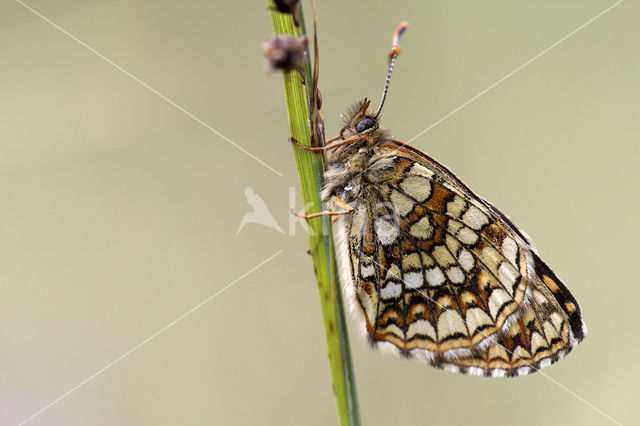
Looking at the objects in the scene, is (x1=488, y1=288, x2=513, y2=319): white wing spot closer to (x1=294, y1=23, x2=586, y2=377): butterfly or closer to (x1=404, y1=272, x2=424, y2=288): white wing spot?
(x1=294, y1=23, x2=586, y2=377): butterfly

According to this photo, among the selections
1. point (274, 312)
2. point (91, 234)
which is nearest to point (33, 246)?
point (91, 234)

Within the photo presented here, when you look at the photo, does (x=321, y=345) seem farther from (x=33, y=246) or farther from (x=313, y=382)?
(x=33, y=246)

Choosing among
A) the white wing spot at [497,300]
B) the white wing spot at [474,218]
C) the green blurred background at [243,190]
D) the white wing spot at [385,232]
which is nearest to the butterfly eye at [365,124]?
the white wing spot at [385,232]

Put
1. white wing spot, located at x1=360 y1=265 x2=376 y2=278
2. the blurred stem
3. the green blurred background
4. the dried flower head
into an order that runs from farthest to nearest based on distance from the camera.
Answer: the green blurred background → white wing spot, located at x1=360 y1=265 x2=376 y2=278 → the blurred stem → the dried flower head

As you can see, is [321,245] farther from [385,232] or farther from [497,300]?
[497,300]

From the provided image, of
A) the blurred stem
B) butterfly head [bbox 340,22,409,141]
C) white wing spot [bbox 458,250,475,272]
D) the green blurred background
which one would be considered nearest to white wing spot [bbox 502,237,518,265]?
white wing spot [bbox 458,250,475,272]

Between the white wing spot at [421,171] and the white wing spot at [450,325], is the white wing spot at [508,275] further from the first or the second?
the white wing spot at [421,171]
